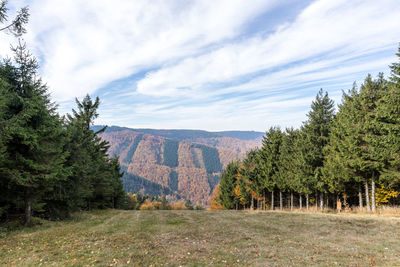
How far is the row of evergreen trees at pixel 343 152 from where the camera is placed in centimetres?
1720

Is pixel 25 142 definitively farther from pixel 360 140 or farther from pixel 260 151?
pixel 260 151

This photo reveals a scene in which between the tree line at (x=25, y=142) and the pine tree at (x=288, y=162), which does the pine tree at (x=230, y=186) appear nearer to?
the pine tree at (x=288, y=162)

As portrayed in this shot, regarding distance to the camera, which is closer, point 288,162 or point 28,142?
point 28,142

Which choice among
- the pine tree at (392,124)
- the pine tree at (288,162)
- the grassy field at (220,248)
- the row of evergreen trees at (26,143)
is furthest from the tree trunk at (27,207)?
the pine tree at (288,162)

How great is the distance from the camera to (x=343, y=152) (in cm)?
2178

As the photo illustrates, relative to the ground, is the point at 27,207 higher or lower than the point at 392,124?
lower

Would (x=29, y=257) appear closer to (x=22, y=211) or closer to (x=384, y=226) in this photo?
(x=22, y=211)

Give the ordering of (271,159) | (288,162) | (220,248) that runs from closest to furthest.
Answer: (220,248), (288,162), (271,159)

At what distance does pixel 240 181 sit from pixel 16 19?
41897mm

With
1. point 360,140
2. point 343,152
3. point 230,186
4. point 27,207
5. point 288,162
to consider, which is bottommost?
point 230,186

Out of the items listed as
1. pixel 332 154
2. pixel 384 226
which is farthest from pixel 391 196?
pixel 384 226

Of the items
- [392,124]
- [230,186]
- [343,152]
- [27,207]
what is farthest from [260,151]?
[27,207]

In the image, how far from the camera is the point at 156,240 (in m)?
10.3

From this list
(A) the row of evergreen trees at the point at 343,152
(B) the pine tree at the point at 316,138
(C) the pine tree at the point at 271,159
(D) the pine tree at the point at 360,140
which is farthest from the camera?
(C) the pine tree at the point at 271,159
